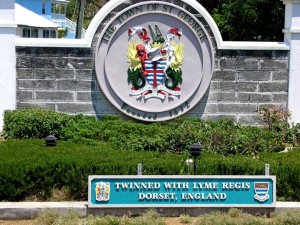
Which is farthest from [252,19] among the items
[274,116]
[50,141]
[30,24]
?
[30,24]

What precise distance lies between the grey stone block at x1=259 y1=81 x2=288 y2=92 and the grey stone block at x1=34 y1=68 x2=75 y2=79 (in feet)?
11.5

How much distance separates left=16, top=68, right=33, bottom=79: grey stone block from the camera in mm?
13016

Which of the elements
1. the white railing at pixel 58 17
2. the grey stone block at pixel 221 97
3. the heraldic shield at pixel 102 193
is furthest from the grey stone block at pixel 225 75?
the white railing at pixel 58 17

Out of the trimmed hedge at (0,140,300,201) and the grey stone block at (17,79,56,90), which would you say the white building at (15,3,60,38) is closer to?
the grey stone block at (17,79,56,90)

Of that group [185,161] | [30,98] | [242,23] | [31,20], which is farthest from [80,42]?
[31,20]

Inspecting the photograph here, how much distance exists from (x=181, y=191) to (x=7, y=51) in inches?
227

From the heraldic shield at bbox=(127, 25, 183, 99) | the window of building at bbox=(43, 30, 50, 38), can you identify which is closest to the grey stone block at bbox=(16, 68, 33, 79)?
the heraldic shield at bbox=(127, 25, 183, 99)

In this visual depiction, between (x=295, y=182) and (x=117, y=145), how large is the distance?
10.1ft

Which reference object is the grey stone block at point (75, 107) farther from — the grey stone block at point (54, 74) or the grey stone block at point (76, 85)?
the grey stone block at point (54, 74)

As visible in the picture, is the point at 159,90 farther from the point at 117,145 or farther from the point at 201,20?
the point at 117,145

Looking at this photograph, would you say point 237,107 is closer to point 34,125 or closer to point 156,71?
point 156,71

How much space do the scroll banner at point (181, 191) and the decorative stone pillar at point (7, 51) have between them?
17.1ft

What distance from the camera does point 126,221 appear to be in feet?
26.2

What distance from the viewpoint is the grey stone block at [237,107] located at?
13500mm
